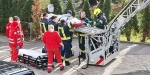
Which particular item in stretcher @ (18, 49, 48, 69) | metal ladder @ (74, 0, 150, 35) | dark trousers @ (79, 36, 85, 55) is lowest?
stretcher @ (18, 49, 48, 69)

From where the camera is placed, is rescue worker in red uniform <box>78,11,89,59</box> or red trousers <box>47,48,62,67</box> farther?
rescue worker in red uniform <box>78,11,89,59</box>

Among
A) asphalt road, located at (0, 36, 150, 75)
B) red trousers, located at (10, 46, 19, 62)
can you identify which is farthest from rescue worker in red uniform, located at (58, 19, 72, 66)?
red trousers, located at (10, 46, 19, 62)

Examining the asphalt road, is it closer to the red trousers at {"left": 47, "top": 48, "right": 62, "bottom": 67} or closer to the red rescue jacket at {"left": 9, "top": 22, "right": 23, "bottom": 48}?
the red trousers at {"left": 47, "top": 48, "right": 62, "bottom": 67}

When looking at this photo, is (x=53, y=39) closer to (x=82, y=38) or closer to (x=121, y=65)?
(x=82, y=38)

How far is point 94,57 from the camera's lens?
11.1 m

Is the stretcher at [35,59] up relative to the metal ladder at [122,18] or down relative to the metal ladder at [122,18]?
down

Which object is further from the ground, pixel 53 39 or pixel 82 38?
pixel 53 39

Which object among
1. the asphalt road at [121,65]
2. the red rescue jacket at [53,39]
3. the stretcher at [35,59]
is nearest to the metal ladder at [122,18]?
the red rescue jacket at [53,39]

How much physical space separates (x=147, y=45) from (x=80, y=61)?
368 cm

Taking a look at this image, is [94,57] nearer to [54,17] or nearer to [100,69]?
[100,69]

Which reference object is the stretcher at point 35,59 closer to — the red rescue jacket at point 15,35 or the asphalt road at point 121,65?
the asphalt road at point 121,65

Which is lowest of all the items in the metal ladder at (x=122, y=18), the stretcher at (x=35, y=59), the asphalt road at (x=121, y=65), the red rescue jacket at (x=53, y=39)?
the asphalt road at (x=121, y=65)

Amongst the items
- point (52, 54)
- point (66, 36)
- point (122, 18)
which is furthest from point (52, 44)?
point (122, 18)

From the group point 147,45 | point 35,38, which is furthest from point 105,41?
point 35,38
